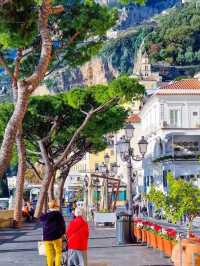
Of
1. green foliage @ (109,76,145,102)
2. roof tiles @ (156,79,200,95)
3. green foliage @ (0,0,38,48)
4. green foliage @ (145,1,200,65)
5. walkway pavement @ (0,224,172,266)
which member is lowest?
walkway pavement @ (0,224,172,266)

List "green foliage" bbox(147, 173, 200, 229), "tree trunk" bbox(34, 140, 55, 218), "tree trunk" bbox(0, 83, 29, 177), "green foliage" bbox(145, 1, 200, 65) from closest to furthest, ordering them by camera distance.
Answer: "tree trunk" bbox(0, 83, 29, 177) < "green foliage" bbox(147, 173, 200, 229) < "tree trunk" bbox(34, 140, 55, 218) < "green foliage" bbox(145, 1, 200, 65)

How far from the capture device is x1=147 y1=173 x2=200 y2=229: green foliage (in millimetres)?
15727

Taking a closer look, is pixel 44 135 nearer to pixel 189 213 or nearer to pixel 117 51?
pixel 189 213

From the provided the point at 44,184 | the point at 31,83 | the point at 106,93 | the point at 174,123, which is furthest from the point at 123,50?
the point at 31,83

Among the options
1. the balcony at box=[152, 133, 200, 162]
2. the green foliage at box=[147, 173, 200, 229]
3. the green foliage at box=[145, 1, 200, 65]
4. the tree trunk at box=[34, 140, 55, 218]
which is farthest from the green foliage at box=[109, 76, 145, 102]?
the green foliage at box=[145, 1, 200, 65]

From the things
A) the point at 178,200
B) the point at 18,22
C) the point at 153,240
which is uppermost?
the point at 18,22

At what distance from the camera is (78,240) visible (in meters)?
13.3

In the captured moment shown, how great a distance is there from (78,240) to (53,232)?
2.31 ft

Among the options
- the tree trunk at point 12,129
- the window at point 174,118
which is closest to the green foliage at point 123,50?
the window at point 174,118

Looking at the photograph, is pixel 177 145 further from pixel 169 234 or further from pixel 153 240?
pixel 169 234

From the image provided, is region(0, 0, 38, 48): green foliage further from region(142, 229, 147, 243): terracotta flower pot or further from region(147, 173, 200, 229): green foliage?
region(142, 229, 147, 243): terracotta flower pot

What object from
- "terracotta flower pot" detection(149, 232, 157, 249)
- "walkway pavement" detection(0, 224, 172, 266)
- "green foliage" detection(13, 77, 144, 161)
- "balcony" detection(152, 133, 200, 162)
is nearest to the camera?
"walkway pavement" detection(0, 224, 172, 266)

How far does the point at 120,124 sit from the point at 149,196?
31917mm

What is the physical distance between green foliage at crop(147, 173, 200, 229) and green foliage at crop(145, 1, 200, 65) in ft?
446
